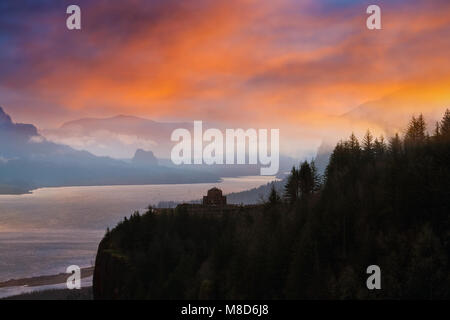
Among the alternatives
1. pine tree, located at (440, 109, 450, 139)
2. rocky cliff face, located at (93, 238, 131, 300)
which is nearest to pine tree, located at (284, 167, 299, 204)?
pine tree, located at (440, 109, 450, 139)

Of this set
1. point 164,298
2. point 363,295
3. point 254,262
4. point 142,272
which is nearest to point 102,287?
point 142,272

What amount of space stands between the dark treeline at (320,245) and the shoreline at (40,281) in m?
93.4

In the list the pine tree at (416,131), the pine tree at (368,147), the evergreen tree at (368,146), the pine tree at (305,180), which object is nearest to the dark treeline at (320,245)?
the pine tree at (305,180)

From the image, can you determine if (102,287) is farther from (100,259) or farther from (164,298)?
(164,298)

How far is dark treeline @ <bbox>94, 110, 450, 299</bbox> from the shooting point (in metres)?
59.0

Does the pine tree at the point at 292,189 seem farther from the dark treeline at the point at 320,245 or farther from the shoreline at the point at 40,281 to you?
the shoreline at the point at 40,281

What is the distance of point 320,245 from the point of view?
65188mm

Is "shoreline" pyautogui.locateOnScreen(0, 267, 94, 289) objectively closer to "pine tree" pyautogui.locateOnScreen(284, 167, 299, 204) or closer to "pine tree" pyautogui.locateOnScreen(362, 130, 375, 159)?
"pine tree" pyautogui.locateOnScreen(284, 167, 299, 204)

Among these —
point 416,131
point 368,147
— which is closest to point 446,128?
point 416,131

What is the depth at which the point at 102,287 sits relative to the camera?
294 feet

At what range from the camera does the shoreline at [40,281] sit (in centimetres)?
17325

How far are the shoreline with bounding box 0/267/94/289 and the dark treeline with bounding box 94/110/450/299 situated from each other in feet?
307

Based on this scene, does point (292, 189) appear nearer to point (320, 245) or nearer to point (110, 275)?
point (320, 245)

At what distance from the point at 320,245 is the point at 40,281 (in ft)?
444
